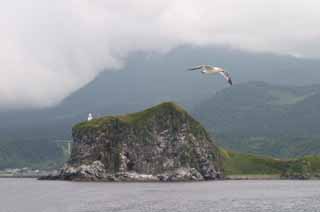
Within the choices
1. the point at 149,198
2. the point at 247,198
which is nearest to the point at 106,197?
the point at 149,198

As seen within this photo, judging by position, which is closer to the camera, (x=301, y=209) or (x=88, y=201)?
(x=301, y=209)

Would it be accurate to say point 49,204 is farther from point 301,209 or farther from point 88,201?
point 301,209

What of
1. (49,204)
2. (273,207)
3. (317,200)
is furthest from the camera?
(317,200)

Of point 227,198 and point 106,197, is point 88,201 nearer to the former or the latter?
point 106,197

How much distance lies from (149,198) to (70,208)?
3132 cm

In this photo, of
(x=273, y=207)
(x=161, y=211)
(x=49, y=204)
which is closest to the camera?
(x=161, y=211)

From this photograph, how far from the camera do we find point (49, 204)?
14588cm

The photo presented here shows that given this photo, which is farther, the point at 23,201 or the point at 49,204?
the point at 23,201

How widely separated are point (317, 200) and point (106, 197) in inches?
1825

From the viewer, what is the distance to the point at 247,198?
16312cm

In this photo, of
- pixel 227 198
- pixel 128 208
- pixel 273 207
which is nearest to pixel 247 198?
pixel 227 198

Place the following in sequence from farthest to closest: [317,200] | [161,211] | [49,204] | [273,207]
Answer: [317,200], [49,204], [273,207], [161,211]

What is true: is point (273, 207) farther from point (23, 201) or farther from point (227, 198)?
point (23, 201)

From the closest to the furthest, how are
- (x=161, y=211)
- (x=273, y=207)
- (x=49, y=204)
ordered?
(x=161, y=211), (x=273, y=207), (x=49, y=204)
